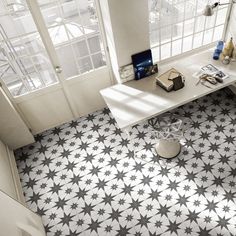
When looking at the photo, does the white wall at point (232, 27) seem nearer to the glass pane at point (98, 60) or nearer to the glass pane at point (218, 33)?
the glass pane at point (218, 33)

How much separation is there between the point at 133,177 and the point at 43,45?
2.01 metres

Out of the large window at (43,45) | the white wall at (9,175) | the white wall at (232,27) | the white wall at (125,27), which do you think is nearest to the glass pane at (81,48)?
the large window at (43,45)

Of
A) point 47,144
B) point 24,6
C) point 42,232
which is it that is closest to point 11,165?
point 47,144

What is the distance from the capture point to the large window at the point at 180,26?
3405 mm

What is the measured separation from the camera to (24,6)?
2.95 m

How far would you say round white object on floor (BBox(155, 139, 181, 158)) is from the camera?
367cm

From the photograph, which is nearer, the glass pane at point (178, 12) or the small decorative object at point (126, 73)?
the glass pane at point (178, 12)

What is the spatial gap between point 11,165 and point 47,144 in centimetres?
59

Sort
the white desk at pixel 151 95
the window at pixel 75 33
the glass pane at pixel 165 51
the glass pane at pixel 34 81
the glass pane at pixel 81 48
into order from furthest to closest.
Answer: the glass pane at pixel 165 51, the glass pane at pixel 34 81, the glass pane at pixel 81 48, the white desk at pixel 151 95, the window at pixel 75 33

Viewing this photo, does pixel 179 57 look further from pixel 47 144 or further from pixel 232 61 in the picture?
pixel 47 144

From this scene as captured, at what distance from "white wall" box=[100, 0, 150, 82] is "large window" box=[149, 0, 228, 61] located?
0.24 m

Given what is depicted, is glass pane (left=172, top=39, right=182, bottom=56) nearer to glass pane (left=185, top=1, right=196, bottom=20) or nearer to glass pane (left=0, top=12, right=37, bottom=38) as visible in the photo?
glass pane (left=185, top=1, right=196, bottom=20)

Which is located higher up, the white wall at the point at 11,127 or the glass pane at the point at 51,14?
the glass pane at the point at 51,14

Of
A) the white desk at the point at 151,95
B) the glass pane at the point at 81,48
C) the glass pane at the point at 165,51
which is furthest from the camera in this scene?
the glass pane at the point at 165,51
